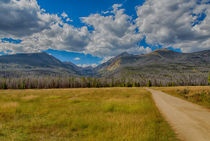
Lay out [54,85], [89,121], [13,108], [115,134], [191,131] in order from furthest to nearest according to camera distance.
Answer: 1. [54,85]
2. [13,108]
3. [89,121]
4. [191,131]
5. [115,134]

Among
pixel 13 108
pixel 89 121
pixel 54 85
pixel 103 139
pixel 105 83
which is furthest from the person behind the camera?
pixel 105 83

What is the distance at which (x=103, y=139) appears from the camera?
5211mm

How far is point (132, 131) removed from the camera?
19.1 ft

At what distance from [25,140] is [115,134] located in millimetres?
4090

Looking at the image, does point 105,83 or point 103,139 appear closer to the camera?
point 103,139

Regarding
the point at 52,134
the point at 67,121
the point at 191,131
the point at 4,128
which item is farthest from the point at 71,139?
the point at 191,131

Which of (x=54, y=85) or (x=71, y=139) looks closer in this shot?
(x=71, y=139)

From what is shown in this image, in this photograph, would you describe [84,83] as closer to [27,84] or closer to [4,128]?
[27,84]

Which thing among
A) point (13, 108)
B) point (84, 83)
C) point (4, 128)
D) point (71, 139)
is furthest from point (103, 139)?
point (84, 83)

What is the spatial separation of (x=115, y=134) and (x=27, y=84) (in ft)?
396

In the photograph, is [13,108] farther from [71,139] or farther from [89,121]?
[71,139]

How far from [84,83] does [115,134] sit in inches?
4552

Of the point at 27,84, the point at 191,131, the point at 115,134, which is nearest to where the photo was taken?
the point at 115,134

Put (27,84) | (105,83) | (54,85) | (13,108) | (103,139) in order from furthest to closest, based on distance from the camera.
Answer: (105,83), (54,85), (27,84), (13,108), (103,139)
